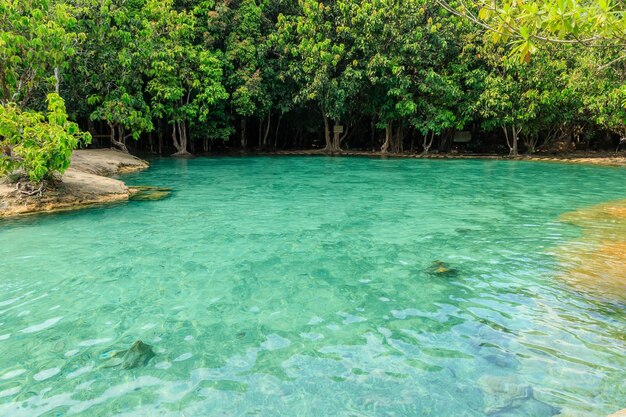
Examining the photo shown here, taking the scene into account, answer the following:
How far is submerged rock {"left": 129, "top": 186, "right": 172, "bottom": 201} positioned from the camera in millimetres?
12388

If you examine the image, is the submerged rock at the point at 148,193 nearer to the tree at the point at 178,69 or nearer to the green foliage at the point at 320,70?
the green foliage at the point at 320,70

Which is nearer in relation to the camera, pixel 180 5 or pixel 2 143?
pixel 2 143

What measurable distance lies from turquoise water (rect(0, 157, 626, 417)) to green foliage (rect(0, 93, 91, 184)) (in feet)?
4.13

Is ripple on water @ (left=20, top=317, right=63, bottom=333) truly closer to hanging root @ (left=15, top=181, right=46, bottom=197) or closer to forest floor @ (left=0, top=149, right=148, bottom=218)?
forest floor @ (left=0, top=149, right=148, bottom=218)

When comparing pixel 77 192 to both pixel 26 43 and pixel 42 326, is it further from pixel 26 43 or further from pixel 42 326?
pixel 42 326

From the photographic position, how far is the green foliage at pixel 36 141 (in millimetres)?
9953

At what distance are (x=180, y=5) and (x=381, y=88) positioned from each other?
13233 millimetres

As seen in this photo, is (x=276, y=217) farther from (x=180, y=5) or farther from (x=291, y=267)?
(x=180, y=5)

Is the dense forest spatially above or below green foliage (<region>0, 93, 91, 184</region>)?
above

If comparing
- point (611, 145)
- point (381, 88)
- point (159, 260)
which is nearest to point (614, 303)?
point (159, 260)

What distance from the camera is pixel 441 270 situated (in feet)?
21.1

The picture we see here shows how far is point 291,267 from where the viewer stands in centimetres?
668

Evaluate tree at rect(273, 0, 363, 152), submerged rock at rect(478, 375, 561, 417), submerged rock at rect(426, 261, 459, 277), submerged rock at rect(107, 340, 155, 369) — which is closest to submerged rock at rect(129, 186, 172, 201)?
submerged rock at rect(426, 261, 459, 277)

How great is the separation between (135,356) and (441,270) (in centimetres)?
422
